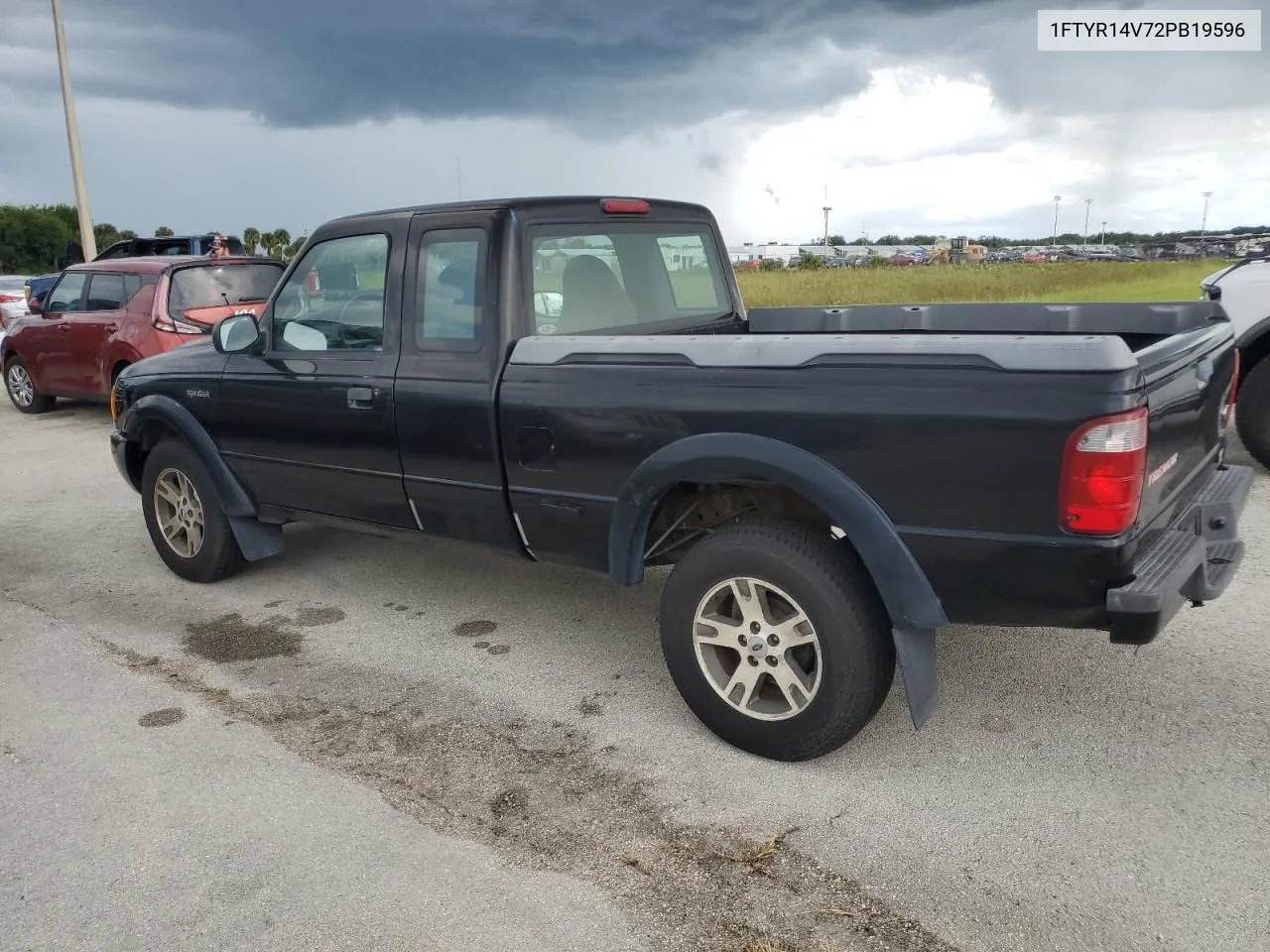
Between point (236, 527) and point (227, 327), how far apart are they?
3.38ft

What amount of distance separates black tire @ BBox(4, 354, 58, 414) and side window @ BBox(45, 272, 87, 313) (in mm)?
1176

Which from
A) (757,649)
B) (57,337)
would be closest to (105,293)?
(57,337)

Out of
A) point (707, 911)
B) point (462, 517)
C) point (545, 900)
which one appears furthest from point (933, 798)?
point (462, 517)

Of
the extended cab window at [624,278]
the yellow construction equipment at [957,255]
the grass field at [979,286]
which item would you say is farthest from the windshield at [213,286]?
the yellow construction equipment at [957,255]

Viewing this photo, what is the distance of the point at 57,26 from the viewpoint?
18812 mm

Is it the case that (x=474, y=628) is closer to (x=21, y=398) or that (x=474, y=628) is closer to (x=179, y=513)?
(x=179, y=513)

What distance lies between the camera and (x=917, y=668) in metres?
3.04

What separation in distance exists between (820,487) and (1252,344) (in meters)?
5.11

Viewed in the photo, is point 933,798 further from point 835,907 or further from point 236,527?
point 236,527

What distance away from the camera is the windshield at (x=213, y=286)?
9.77m

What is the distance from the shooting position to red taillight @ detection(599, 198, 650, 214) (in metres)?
4.29

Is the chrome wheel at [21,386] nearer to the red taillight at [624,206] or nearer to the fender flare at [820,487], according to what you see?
the red taillight at [624,206]

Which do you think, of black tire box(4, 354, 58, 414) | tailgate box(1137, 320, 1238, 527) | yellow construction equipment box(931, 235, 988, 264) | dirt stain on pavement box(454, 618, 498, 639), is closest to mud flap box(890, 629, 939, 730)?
tailgate box(1137, 320, 1238, 527)

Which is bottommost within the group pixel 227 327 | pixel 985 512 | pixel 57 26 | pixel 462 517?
pixel 462 517
